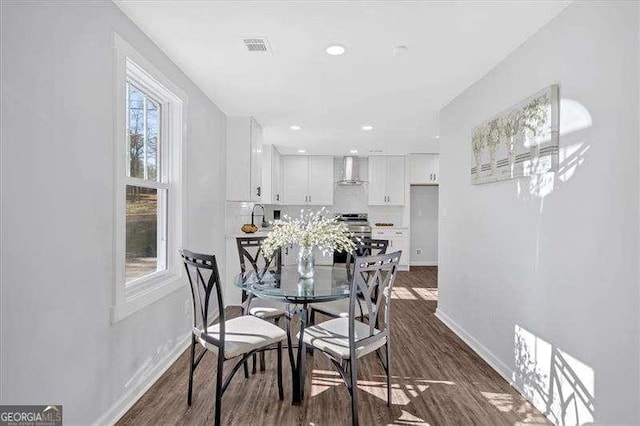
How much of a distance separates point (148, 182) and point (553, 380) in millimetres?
2947

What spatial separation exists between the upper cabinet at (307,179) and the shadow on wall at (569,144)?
5.40m

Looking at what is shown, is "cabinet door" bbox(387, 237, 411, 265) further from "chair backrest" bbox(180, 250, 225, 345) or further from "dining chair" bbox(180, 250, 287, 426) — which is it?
"chair backrest" bbox(180, 250, 225, 345)

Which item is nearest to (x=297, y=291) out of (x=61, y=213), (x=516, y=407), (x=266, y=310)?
(x=266, y=310)

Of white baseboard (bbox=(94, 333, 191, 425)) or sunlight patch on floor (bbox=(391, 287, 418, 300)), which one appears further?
sunlight patch on floor (bbox=(391, 287, 418, 300))

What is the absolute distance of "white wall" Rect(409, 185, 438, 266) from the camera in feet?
25.6

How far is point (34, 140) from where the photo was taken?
5.00ft

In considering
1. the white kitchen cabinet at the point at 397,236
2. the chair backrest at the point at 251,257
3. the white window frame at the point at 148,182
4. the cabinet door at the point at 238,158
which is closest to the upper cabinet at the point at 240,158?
the cabinet door at the point at 238,158

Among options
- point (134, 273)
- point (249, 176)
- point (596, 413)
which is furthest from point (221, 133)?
point (596, 413)

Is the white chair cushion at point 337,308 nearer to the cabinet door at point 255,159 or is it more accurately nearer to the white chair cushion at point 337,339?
the white chair cushion at point 337,339

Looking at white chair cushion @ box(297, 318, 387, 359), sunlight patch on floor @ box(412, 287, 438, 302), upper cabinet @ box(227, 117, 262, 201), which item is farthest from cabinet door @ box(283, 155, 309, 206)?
white chair cushion @ box(297, 318, 387, 359)

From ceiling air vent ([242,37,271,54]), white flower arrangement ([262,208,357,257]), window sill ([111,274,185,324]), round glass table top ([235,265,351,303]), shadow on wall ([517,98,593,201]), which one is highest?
ceiling air vent ([242,37,271,54])

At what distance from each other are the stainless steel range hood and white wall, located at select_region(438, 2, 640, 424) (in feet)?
14.3

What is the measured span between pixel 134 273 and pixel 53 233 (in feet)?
3.54

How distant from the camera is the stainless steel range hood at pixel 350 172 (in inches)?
291
